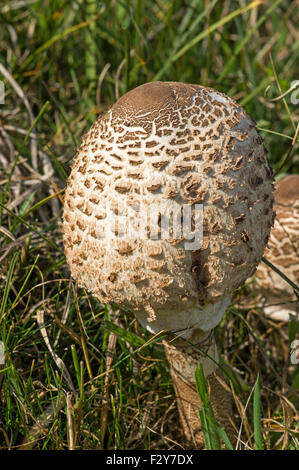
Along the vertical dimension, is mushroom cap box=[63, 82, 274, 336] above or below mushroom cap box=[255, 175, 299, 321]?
above

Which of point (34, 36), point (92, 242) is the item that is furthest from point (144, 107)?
point (34, 36)

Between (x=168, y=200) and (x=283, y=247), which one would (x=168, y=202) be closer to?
(x=168, y=200)

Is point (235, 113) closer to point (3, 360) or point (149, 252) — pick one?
point (149, 252)

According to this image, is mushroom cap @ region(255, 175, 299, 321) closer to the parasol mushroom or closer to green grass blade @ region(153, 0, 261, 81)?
the parasol mushroom

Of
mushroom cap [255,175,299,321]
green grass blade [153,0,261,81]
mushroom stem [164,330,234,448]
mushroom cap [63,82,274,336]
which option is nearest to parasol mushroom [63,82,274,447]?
mushroom cap [63,82,274,336]

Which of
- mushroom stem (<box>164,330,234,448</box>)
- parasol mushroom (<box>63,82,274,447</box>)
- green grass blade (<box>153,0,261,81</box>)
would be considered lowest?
mushroom stem (<box>164,330,234,448</box>)

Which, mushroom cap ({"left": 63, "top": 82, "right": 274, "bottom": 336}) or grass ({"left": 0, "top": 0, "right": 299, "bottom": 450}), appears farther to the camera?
grass ({"left": 0, "top": 0, "right": 299, "bottom": 450})

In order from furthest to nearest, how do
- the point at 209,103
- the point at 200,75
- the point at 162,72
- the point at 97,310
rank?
the point at 200,75 < the point at 162,72 < the point at 97,310 < the point at 209,103
